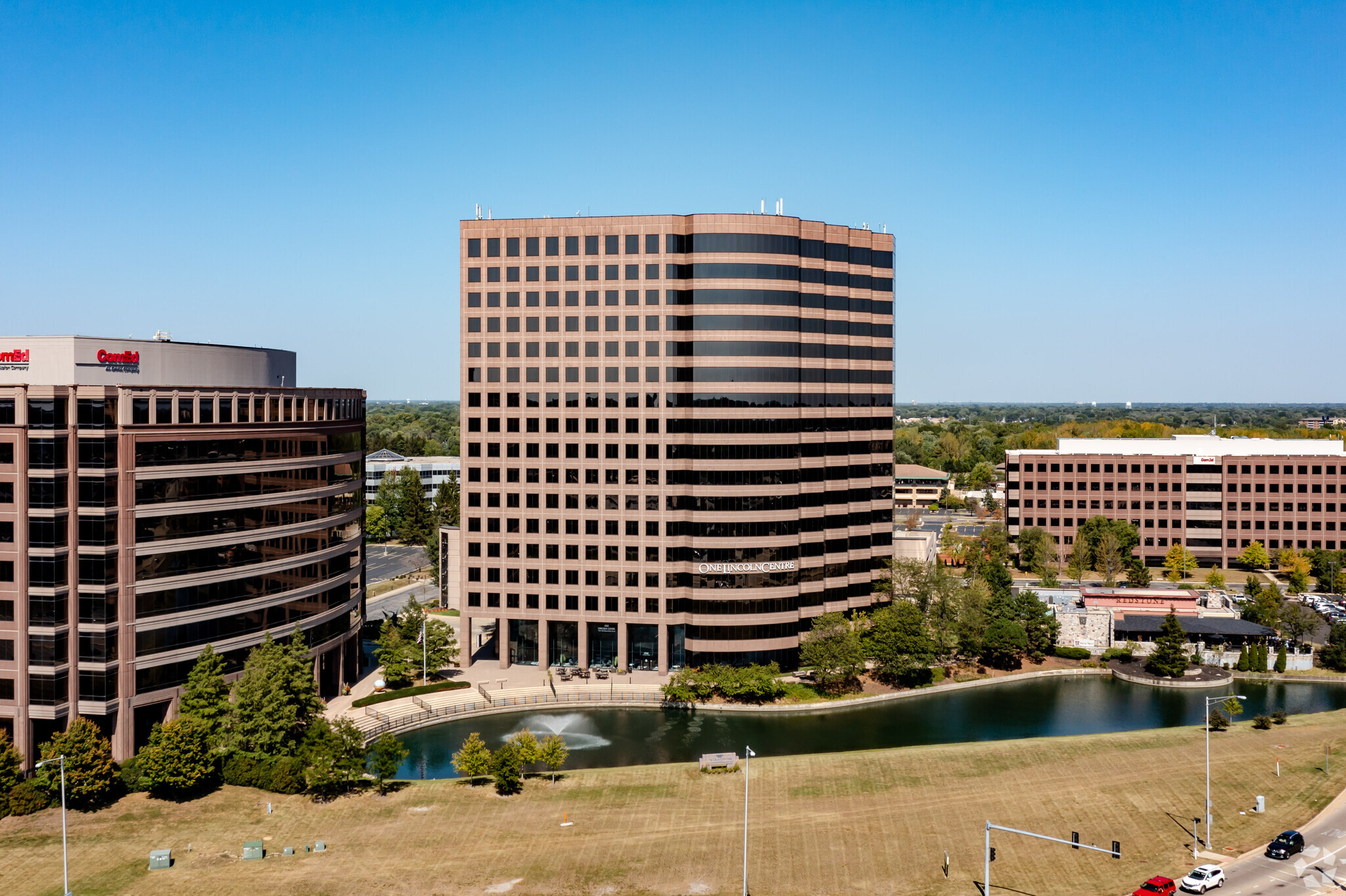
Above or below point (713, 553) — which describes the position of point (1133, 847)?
below

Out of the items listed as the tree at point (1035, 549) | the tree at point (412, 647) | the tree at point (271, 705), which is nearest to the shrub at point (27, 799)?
the tree at point (271, 705)

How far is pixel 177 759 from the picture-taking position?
79.1 m

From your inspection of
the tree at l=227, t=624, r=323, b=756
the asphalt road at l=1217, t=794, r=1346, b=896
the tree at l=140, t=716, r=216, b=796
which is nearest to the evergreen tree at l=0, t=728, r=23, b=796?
the tree at l=140, t=716, r=216, b=796

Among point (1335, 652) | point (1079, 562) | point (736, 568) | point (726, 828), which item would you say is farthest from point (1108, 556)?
point (726, 828)

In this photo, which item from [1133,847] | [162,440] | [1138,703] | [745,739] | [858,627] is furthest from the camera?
[858,627]

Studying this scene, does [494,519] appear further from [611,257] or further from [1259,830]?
[1259,830]

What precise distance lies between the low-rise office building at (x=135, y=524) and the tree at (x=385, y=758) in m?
17.4

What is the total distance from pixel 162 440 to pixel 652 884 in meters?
55.2

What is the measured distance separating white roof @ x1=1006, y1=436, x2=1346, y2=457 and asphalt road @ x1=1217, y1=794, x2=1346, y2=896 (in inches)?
4843

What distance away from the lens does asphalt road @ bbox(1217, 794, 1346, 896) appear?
64562 mm

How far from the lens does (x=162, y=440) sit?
8631cm

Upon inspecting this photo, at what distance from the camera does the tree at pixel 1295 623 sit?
12788cm

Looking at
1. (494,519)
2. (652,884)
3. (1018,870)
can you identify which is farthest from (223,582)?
(1018,870)

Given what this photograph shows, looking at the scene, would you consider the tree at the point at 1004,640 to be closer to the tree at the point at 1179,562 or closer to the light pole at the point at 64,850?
the tree at the point at 1179,562
